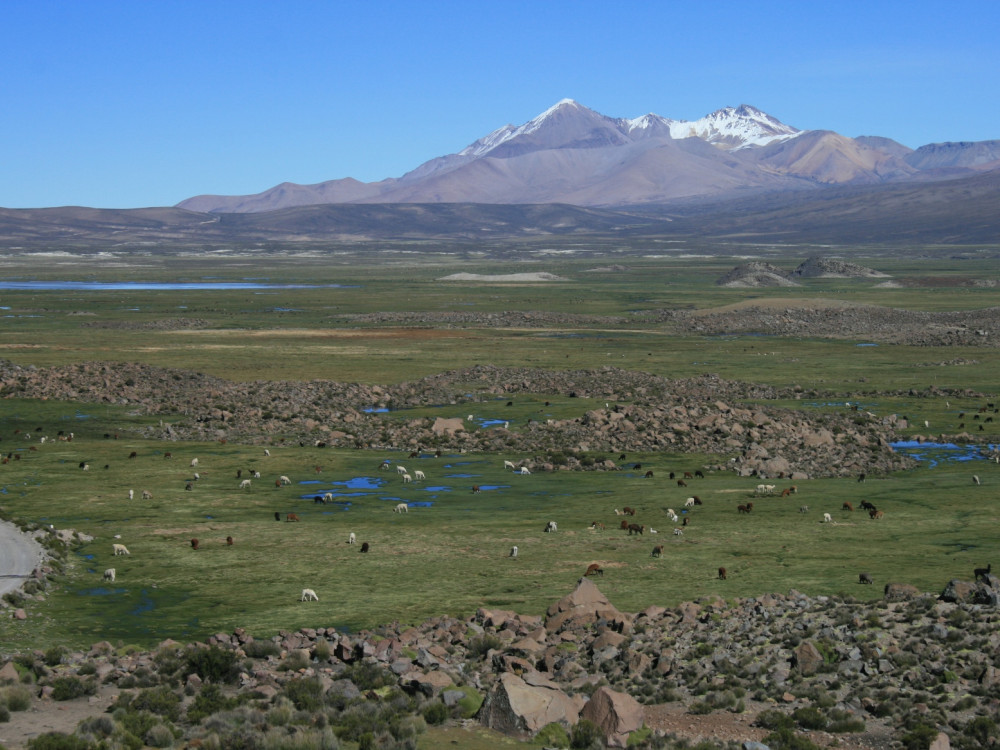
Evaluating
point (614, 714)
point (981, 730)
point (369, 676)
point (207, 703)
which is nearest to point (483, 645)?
point (369, 676)

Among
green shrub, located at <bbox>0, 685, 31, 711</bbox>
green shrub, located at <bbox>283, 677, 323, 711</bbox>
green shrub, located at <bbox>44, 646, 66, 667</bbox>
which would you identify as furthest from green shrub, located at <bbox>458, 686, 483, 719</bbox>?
green shrub, located at <bbox>44, 646, 66, 667</bbox>

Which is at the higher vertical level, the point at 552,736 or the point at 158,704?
the point at 158,704

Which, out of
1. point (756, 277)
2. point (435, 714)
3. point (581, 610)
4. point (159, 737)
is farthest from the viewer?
point (756, 277)

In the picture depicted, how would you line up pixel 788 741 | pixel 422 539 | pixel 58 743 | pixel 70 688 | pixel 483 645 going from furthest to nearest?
pixel 422 539 < pixel 483 645 < pixel 70 688 < pixel 788 741 < pixel 58 743

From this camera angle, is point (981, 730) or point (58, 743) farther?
point (981, 730)

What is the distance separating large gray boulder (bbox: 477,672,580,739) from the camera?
17609mm

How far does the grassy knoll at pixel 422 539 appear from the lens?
82.2 feet

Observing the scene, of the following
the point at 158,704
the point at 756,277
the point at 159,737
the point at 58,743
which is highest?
the point at 756,277

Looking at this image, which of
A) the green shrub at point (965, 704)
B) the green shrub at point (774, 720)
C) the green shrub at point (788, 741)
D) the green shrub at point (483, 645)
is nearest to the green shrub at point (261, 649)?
the green shrub at point (483, 645)

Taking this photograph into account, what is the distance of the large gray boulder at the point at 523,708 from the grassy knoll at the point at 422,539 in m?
5.96

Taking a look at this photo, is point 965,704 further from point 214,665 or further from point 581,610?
point 214,665

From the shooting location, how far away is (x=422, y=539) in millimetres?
31922

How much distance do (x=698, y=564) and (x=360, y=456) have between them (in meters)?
21.7

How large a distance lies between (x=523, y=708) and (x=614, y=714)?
150 cm
